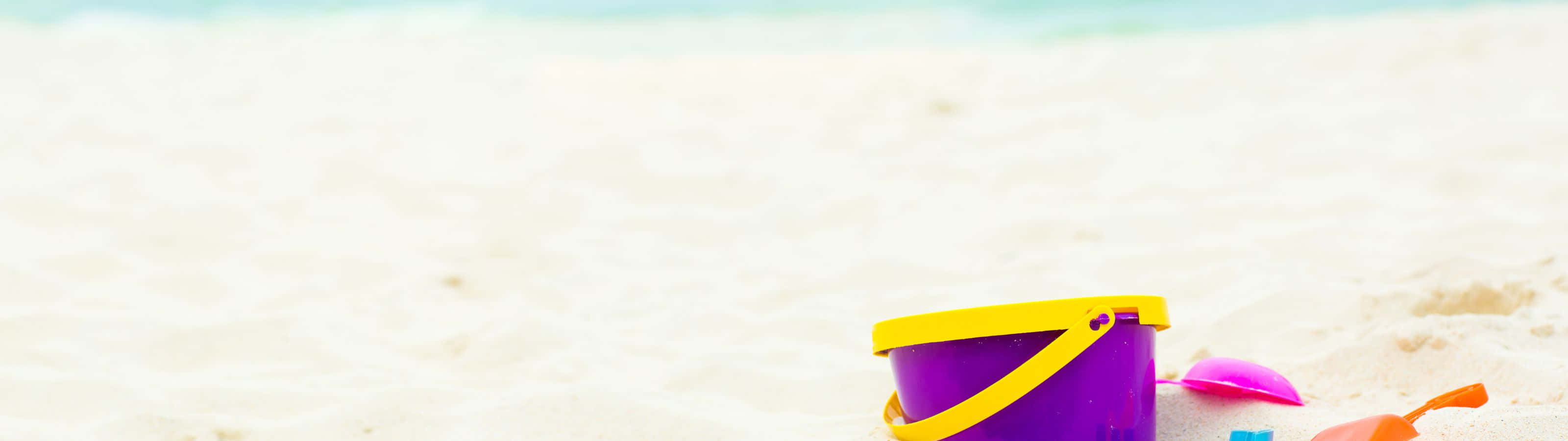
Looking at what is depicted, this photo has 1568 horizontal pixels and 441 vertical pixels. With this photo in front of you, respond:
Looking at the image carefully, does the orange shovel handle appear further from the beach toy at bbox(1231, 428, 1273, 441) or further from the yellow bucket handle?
the yellow bucket handle

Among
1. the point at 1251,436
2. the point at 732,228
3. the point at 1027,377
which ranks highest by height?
the point at 732,228

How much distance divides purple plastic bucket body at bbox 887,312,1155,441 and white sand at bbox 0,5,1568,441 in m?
0.22

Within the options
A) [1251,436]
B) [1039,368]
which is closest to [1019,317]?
[1039,368]

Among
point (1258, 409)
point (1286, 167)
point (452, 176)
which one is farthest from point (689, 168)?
point (1258, 409)

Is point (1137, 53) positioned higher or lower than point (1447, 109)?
higher

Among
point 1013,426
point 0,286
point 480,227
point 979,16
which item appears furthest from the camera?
point 979,16

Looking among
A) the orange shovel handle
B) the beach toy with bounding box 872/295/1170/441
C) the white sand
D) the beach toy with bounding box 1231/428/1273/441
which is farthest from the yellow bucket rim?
the orange shovel handle

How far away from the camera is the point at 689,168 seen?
4.11 metres

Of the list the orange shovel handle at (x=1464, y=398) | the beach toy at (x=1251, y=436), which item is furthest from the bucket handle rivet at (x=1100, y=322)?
the orange shovel handle at (x=1464, y=398)

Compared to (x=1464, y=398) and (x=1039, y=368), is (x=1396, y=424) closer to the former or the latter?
(x=1464, y=398)

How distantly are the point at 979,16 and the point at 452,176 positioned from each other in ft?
28.2

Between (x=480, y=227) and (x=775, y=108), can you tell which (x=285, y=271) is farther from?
(x=775, y=108)

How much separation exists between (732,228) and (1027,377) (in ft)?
7.04

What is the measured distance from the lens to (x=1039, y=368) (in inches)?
55.8
